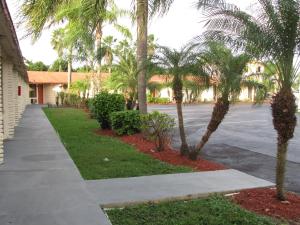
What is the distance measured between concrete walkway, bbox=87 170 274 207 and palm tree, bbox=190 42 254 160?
5.45 feet

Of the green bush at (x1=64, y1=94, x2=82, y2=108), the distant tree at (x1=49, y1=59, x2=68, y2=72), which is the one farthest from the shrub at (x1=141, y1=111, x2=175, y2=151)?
the distant tree at (x1=49, y1=59, x2=68, y2=72)

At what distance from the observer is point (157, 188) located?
23.5 ft

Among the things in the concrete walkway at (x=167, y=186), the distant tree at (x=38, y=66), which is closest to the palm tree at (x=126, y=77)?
the concrete walkway at (x=167, y=186)

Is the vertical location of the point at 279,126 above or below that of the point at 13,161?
above

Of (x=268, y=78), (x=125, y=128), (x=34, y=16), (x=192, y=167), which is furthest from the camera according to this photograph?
(x=125, y=128)

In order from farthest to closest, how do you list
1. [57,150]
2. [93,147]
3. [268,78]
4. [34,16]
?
[93,147], [57,150], [34,16], [268,78]

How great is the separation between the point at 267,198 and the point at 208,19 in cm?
326

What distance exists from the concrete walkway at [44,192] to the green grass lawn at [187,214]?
0.40 metres

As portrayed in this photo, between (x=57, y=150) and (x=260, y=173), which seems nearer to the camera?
(x=260, y=173)

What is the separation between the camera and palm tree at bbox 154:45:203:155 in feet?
32.4

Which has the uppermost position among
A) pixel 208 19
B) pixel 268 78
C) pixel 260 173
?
pixel 208 19

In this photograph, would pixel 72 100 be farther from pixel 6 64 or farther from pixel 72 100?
pixel 6 64

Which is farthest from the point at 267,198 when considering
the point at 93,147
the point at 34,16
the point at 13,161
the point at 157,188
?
the point at 34,16

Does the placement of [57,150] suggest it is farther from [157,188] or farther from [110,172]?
[157,188]
